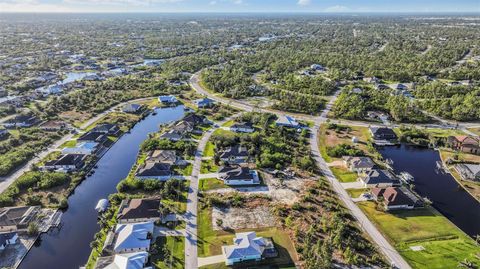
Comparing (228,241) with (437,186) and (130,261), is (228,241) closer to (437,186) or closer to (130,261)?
(130,261)

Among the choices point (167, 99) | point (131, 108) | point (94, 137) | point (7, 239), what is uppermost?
point (167, 99)

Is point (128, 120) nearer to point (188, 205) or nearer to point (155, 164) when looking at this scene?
point (155, 164)

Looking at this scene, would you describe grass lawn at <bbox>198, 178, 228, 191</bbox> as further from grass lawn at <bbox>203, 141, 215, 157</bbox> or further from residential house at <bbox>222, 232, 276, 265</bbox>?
residential house at <bbox>222, 232, 276, 265</bbox>

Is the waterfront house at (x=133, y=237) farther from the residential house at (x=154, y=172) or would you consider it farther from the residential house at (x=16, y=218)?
the residential house at (x=154, y=172)

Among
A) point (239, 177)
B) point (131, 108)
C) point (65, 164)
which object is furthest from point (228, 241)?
point (131, 108)

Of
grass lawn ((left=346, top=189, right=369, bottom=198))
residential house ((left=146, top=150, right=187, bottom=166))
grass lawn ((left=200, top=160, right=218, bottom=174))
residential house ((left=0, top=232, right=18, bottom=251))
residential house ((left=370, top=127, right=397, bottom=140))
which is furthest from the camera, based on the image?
residential house ((left=370, top=127, right=397, bottom=140))

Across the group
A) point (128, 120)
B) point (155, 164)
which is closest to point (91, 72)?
point (128, 120)

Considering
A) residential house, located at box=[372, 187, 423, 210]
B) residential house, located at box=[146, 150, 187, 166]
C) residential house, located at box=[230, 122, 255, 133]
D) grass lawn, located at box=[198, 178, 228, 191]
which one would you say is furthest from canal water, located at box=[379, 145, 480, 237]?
residential house, located at box=[146, 150, 187, 166]
